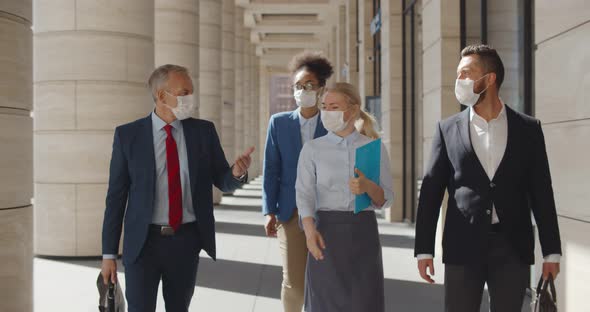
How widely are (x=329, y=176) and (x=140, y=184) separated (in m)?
1.06

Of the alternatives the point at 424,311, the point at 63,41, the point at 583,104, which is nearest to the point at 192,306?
the point at 424,311

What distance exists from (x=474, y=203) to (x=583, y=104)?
2125mm

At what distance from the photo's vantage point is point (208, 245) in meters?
4.25

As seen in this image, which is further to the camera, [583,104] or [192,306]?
[192,306]

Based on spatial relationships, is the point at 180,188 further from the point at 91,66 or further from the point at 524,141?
the point at 91,66

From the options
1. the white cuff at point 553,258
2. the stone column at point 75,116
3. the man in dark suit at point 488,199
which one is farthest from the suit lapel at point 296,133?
the stone column at point 75,116

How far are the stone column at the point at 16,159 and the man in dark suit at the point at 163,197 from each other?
1416 mm

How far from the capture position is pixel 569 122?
5.55m

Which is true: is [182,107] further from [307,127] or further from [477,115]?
[477,115]

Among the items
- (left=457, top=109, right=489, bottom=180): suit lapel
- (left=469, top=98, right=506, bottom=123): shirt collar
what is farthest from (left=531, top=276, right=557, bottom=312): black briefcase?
(left=469, top=98, right=506, bottom=123): shirt collar

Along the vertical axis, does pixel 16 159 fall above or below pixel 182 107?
below

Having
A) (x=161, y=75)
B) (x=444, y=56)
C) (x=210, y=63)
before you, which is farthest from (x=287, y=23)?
(x=161, y=75)

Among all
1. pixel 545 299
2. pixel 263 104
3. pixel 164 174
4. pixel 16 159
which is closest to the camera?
pixel 545 299

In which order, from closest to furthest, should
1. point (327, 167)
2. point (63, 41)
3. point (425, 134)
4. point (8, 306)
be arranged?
point (327, 167) < point (8, 306) < point (63, 41) < point (425, 134)
